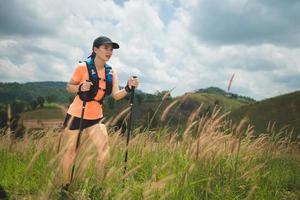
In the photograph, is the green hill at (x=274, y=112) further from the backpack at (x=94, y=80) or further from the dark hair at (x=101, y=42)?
the backpack at (x=94, y=80)

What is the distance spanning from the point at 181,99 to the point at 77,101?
191 centimetres

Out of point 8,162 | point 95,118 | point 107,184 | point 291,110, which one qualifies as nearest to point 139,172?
point 95,118

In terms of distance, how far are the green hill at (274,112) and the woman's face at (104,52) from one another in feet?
215

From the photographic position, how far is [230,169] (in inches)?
241

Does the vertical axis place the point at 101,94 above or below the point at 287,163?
above

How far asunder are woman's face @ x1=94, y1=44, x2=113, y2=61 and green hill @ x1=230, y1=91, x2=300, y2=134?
215ft

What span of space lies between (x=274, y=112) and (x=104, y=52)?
247 feet

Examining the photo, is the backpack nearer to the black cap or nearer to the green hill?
the black cap

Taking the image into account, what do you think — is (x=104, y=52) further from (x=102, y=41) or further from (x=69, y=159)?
(x=69, y=159)

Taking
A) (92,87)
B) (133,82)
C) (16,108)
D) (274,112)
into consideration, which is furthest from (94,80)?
(274,112)

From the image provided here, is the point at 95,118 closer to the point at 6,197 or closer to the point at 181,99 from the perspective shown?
the point at 181,99

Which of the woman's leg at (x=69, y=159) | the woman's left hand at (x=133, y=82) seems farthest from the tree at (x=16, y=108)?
the woman's leg at (x=69, y=159)

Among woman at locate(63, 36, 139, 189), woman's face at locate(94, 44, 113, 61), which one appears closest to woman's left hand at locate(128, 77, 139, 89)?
woman at locate(63, 36, 139, 189)

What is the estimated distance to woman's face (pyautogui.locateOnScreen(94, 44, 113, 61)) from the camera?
270 inches
